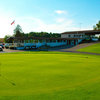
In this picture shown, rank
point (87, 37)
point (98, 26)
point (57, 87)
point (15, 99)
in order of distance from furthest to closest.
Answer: point (98, 26), point (87, 37), point (57, 87), point (15, 99)

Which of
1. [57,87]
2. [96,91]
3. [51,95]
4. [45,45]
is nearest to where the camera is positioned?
[51,95]

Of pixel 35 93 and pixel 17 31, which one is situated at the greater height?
pixel 17 31

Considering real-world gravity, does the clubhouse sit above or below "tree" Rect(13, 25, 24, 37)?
below

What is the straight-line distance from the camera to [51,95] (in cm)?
523

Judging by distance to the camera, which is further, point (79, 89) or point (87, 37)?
point (87, 37)

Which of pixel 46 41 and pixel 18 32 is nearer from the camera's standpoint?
pixel 46 41

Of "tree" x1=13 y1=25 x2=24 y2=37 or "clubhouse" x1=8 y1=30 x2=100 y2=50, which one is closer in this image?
"clubhouse" x1=8 y1=30 x2=100 y2=50

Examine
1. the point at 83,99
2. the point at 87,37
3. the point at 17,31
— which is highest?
the point at 17,31

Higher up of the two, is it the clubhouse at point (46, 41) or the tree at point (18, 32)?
the tree at point (18, 32)

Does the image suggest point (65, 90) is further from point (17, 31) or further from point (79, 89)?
point (17, 31)

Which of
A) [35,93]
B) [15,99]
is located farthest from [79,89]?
[15,99]

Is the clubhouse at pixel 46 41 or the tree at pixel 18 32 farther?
the tree at pixel 18 32

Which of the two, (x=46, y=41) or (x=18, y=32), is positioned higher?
(x=18, y=32)

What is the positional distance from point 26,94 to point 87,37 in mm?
56796
